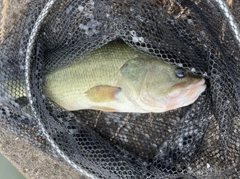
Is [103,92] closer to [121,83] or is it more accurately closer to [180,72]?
[121,83]

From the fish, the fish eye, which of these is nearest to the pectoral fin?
the fish

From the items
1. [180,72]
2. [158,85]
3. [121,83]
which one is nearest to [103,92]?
[121,83]

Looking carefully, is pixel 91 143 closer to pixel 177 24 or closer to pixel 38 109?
pixel 38 109

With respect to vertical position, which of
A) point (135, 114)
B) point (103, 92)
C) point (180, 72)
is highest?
point (180, 72)

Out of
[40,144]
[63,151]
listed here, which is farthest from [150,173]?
[40,144]

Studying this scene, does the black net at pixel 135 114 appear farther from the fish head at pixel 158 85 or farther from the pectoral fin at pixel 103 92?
the pectoral fin at pixel 103 92

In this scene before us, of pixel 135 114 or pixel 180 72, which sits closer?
pixel 180 72

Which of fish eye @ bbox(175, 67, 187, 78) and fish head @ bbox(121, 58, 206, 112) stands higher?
fish eye @ bbox(175, 67, 187, 78)

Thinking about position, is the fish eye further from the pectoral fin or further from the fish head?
the pectoral fin
